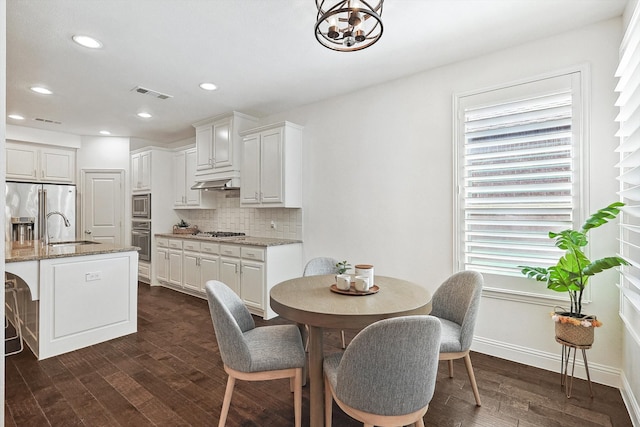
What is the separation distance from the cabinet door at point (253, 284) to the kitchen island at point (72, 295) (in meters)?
1.19

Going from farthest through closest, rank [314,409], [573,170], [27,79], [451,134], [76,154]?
[76,154], [27,79], [451,134], [573,170], [314,409]

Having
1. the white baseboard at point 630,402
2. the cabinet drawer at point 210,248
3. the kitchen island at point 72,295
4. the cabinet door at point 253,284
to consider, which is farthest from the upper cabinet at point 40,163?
the white baseboard at point 630,402

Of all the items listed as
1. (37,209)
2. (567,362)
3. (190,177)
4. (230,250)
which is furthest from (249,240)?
(37,209)

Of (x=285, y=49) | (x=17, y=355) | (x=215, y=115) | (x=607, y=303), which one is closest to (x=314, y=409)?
(x=607, y=303)

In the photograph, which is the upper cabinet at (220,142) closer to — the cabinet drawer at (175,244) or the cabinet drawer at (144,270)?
the cabinet drawer at (175,244)

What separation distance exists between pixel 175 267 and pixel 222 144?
6.82 ft

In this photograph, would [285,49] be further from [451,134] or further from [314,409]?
[314,409]

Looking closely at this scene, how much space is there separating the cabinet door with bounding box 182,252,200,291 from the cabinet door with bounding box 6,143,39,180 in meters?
3.10

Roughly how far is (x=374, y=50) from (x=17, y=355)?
4165mm

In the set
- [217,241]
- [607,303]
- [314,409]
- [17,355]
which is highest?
[217,241]

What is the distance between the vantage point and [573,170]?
2.50 metres

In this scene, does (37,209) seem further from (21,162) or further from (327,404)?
(327,404)

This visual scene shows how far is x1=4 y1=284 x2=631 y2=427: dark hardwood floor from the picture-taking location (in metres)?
2.00

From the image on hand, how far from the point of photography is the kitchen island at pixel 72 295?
9.19 feet
